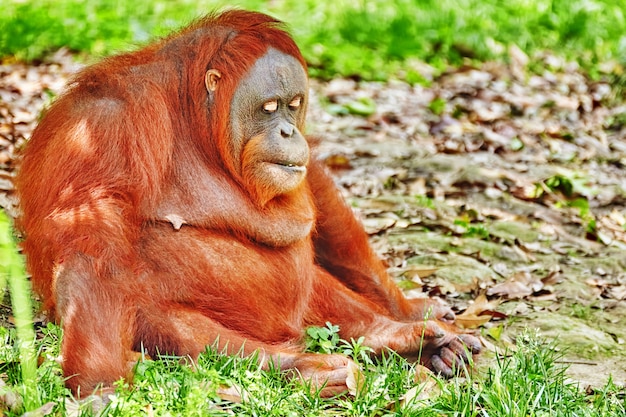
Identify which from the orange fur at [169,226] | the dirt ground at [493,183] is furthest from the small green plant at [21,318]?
the dirt ground at [493,183]

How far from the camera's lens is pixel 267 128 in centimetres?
391

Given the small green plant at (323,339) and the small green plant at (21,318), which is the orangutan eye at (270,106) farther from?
the small green plant at (21,318)

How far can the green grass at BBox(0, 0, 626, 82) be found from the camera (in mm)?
8539

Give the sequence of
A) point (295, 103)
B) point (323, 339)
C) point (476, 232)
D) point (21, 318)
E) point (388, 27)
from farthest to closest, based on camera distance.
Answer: point (388, 27) < point (476, 232) < point (323, 339) < point (295, 103) < point (21, 318)

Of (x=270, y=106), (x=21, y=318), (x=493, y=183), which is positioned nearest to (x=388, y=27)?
(x=493, y=183)

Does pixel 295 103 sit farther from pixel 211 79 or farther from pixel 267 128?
pixel 211 79

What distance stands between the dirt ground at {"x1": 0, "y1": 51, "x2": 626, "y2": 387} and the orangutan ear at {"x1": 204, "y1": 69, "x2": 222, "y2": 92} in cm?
105

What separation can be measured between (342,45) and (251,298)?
5939 mm

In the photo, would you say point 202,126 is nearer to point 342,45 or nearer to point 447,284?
point 447,284

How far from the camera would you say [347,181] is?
6.70 metres

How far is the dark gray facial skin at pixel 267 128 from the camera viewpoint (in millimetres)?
3875

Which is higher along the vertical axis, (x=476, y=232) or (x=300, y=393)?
(x=300, y=393)

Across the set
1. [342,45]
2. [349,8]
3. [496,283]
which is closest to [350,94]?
[342,45]

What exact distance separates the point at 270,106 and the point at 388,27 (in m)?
6.13
